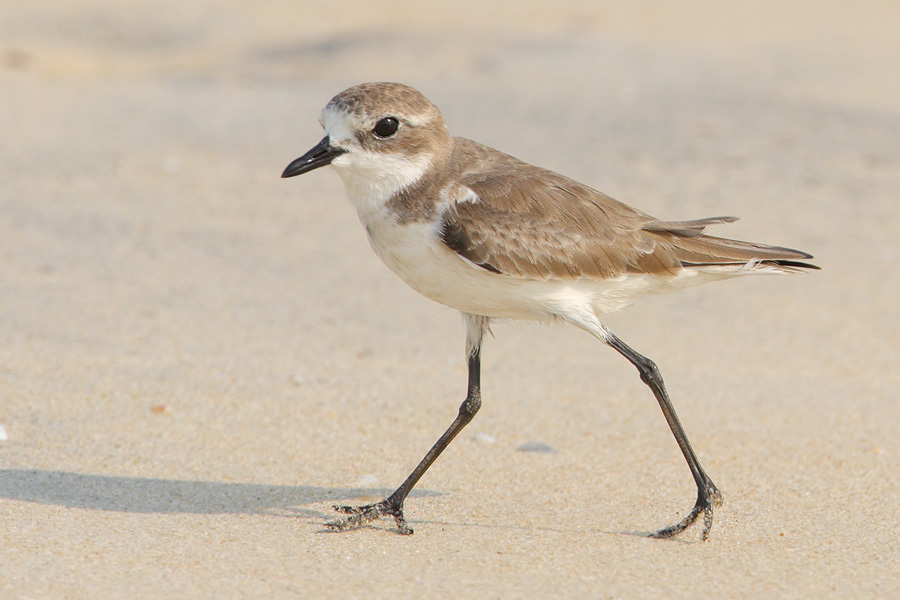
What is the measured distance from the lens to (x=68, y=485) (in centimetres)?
505

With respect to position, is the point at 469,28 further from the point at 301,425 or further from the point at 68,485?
the point at 68,485

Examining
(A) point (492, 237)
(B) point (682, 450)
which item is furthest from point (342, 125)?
(B) point (682, 450)

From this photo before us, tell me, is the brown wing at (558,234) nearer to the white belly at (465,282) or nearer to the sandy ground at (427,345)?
the white belly at (465,282)

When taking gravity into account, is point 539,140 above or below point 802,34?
below

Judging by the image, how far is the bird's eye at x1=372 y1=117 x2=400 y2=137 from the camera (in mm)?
4480

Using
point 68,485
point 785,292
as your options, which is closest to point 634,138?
point 785,292

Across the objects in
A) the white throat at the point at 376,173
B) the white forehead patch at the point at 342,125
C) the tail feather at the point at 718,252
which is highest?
the white forehead patch at the point at 342,125

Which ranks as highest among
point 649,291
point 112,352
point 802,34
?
point 802,34

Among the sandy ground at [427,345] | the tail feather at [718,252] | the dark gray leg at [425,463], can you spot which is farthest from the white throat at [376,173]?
the sandy ground at [427,345]

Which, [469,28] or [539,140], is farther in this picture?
[469,28]

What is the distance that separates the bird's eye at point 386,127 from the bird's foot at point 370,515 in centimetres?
152

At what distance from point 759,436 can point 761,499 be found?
33.6 inches

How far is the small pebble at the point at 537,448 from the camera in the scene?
5746 mm

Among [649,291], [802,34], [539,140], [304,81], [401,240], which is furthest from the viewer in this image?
[802,34]
